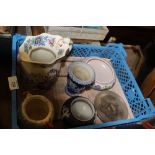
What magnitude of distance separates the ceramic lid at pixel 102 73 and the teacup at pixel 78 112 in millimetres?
120

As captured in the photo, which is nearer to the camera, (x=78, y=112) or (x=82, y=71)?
(x=78, y=112)

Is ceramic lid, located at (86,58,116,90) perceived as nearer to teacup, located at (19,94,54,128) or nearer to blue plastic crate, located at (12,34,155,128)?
blue plastic crate, located at (12,34,155,128)

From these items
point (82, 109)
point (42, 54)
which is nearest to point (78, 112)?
point (82, 109)

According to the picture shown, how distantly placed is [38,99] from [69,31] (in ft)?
1.08

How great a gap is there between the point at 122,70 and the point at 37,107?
44 centimetres

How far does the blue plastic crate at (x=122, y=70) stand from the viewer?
90 centimetres

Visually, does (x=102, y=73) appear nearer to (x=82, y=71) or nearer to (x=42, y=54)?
(x=82, y=71)

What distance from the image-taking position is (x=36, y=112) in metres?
0.82

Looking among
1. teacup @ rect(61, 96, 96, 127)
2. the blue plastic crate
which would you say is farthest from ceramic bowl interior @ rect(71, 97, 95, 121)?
the blue plastic crate

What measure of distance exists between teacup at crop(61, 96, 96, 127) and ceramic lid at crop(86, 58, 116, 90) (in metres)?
0.12

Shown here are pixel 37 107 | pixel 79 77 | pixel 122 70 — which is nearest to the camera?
pixel 37 107
